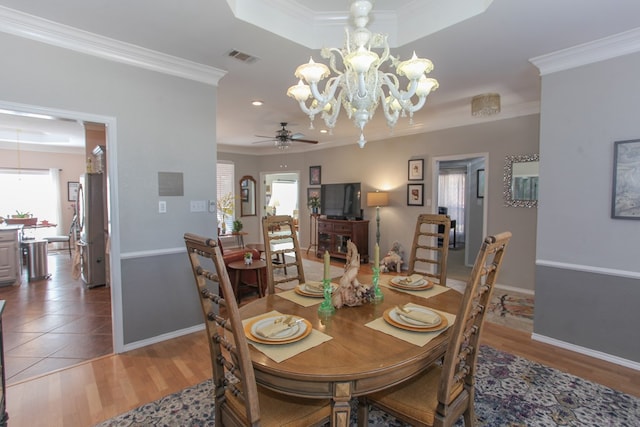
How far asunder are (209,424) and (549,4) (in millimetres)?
3441

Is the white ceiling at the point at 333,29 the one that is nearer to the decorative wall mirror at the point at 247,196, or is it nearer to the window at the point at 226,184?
the window at the point at 226,184

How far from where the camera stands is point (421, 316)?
1580 mm

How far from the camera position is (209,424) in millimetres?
1911

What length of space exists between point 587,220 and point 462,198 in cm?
547

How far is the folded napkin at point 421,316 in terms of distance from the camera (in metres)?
1.54

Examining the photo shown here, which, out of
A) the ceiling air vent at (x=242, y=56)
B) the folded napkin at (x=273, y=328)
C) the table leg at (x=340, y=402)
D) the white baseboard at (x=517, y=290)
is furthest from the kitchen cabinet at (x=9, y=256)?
the white baseboard at (x=517, y=290)

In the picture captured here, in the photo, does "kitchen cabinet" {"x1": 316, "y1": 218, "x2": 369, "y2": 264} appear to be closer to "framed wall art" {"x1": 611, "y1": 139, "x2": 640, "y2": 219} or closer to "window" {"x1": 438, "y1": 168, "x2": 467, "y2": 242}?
"window" {"x1": 438, "y1": 168, "x2": 467, "y2": 242}

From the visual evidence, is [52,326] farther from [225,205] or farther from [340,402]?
[225,205]

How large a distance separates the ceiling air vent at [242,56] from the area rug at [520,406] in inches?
106

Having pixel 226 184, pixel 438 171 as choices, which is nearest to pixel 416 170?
pixel 438 171

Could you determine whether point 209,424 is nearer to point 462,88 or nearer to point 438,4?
point 438,4

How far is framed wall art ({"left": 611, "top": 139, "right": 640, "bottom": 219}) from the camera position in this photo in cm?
246

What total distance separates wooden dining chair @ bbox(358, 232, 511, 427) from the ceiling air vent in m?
2.49

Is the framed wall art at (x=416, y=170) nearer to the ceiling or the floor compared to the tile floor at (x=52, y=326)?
nearer to the ceiling
